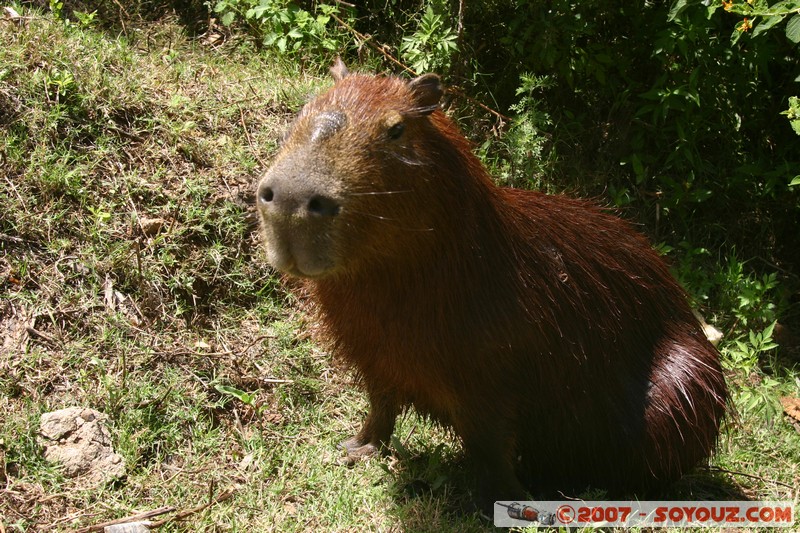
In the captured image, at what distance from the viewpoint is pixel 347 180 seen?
2.98 meters

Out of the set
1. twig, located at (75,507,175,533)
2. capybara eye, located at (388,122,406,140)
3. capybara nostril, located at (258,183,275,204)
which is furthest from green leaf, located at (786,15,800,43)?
twig, located at (75,507,175,533)

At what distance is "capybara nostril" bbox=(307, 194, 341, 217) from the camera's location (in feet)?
9.51

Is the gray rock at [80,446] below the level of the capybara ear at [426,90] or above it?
below

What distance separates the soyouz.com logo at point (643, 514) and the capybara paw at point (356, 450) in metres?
0.70

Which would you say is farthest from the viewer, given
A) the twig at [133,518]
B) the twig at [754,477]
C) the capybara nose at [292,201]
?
the twig at [754,477]

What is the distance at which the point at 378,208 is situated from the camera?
3070mm

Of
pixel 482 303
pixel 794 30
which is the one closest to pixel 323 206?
pixel 482 303

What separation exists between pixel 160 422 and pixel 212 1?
3.11 metres

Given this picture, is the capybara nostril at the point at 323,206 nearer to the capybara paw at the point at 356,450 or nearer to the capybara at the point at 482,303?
the capybara at the point at 482,303

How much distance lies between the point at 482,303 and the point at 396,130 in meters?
0.76

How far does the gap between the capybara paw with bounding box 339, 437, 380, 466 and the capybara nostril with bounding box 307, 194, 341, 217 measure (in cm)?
151

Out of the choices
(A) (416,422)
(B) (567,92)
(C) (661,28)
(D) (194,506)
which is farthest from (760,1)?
(D) (194,506)

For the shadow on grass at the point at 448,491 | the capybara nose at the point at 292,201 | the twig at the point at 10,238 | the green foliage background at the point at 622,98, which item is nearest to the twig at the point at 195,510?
the shadow on grass at the point at 448,491

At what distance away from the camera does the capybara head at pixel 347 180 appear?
9.54ft
